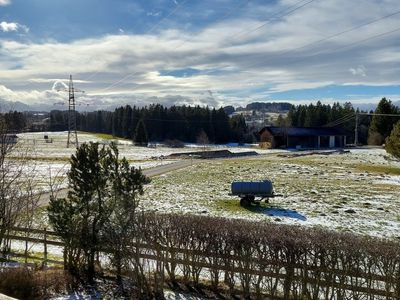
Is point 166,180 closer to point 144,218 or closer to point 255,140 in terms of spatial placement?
point 144,218

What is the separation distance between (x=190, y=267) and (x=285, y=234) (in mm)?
3495

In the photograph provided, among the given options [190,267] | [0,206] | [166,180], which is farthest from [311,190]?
[0,206]

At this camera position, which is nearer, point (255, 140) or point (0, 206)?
point (0, 206)

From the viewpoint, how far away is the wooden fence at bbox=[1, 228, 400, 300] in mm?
11133

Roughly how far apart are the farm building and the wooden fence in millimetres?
91421

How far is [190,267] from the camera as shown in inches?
542

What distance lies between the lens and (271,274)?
12.0 metres

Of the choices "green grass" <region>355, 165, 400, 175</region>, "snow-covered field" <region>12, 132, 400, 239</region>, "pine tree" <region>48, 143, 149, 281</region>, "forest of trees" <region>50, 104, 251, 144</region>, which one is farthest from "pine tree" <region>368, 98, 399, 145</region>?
"pine tree" <region>48, 143, 149, 281</region>

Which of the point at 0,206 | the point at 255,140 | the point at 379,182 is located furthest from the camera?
the point at 255,140

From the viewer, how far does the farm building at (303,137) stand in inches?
4075

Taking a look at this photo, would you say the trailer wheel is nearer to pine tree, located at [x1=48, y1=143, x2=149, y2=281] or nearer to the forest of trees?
pine tree, located at [x1=48, y1=143, x2=149, y2=281]

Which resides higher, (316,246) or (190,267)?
(316,246)

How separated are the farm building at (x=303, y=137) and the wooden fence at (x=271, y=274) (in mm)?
91421

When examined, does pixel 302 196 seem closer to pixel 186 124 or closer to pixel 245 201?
pixel 245 201
